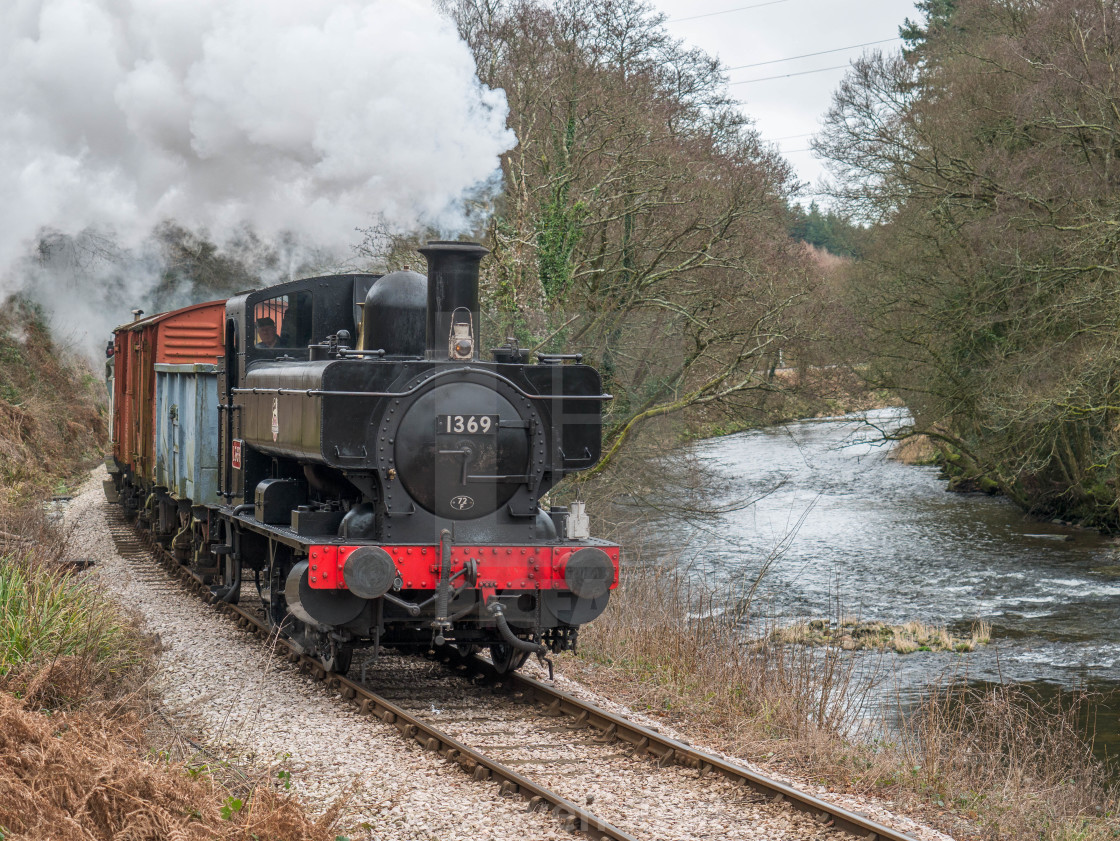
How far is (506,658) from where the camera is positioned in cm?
749

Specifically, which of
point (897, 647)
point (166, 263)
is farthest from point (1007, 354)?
point (166, 263)

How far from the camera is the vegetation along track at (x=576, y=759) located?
492 centimetres

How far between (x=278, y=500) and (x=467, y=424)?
179 cm

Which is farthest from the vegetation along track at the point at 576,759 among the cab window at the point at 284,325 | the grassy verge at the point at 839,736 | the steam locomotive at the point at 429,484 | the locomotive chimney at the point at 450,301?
the cab window at the point at 284,325

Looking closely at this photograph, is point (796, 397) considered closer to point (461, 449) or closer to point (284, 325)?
point (284, 325)

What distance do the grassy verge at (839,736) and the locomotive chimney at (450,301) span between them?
2.61 metres

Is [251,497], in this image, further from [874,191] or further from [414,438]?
[874,191]

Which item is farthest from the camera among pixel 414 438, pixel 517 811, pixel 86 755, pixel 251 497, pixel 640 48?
pixel 640 48

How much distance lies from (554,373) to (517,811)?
9.55 ft

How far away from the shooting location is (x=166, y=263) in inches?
1168

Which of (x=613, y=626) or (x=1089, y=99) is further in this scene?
(x=1089, y=99)

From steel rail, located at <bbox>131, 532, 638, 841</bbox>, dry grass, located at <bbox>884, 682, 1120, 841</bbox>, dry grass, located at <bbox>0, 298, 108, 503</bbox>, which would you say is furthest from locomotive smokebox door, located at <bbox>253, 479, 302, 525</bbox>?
dry grass, located at <bbox>0, 298, 108, 503</bbox>

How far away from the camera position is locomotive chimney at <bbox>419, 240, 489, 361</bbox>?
7.04 meters

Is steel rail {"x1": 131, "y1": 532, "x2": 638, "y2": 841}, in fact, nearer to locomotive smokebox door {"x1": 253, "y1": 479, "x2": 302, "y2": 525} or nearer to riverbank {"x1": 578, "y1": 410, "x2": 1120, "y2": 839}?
locomotive smokebox door {"x1": 253, "y1": 479, "x2": 302, "y2": 525}
